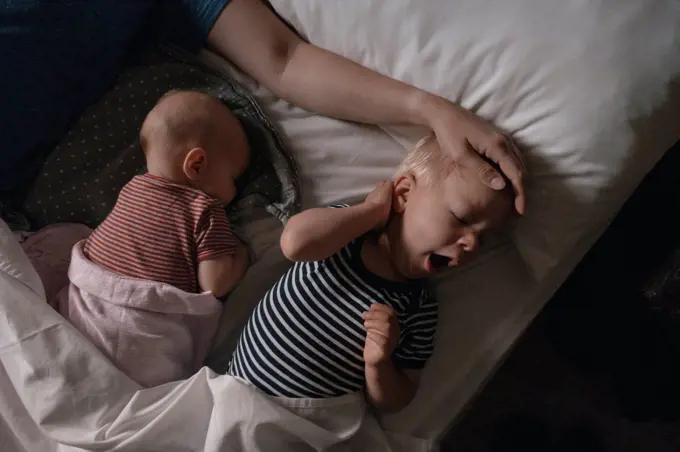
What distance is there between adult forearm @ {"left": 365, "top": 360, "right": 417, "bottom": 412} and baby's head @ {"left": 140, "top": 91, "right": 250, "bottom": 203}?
355mm

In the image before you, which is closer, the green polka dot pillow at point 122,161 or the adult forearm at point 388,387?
the adult forearm at point 388,387

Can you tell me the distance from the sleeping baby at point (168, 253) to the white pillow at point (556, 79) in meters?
0.29

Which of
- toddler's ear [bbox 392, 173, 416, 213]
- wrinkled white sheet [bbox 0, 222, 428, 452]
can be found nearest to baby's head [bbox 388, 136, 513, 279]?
toddler's ear [bbox 392, 173, 416, 213]

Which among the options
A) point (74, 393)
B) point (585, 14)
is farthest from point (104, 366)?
point (585, 14)

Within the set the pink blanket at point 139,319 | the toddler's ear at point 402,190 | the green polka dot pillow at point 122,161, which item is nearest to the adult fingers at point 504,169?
the toddler's ear at point 402,190

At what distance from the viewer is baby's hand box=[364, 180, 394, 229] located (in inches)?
34.8

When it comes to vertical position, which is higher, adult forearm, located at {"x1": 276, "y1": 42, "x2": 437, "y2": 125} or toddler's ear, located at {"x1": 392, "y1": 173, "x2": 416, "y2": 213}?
adult forearm, located at {"x1": 276, "y1": 42, "x2": 437, "y2": 125}

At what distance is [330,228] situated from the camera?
87 centimetres

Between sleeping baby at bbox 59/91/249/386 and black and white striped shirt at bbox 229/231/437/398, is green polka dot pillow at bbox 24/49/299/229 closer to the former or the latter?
sleeping baby at bbox 59/91/249/386

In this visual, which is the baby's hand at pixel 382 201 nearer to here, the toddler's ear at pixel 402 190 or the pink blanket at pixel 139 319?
the toddler's ear at pixel 402 190

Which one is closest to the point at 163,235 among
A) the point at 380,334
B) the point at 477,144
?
the point at 380,334

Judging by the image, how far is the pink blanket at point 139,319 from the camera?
0.91 metres

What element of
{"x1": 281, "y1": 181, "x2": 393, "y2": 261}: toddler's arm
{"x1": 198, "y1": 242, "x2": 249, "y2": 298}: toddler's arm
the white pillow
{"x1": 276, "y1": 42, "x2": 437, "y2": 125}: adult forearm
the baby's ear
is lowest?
{"x1": 198, "y1": 242, "x2": 249, "y2": 298}: toddler's arm

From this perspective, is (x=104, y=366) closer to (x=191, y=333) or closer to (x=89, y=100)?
(x=191, y=333)
